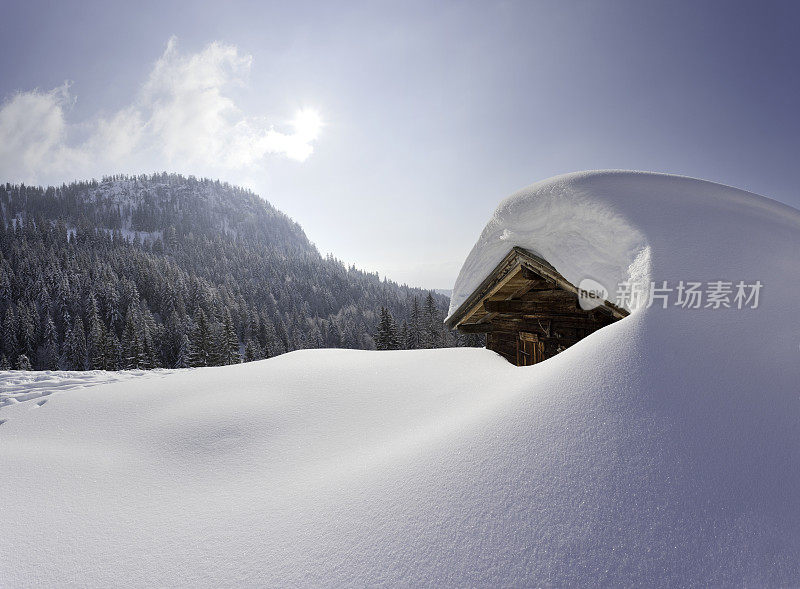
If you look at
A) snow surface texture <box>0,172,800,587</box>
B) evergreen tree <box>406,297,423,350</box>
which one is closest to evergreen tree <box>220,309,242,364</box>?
evergreen tree <box>406,297,423,350</box>

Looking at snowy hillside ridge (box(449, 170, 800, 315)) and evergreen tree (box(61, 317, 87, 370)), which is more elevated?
snowy hillside ridge (box(449, 170, 800, 315))

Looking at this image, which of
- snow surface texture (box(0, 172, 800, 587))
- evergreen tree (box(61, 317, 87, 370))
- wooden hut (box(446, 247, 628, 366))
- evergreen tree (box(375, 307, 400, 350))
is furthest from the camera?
evergreen tree (box(61, 317, 87, 370))

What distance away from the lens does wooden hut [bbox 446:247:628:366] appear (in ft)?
15.8

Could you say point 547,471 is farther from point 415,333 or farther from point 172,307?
point 172,307

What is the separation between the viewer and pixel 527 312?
5832 mm

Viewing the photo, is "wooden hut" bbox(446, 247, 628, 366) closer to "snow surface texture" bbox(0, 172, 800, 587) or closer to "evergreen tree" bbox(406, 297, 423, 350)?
"snow surface texture" bbox(0, 172, 800, 587)

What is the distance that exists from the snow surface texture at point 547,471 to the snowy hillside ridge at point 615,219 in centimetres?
3

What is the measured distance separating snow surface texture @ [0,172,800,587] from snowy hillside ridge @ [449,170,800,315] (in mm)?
29

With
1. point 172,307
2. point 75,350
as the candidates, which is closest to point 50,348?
point 75,350

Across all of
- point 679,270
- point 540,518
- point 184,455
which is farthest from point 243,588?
point 679,270

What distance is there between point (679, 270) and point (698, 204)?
4.49 ft

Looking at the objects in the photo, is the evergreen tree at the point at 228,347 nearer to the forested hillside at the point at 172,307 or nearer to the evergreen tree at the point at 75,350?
the forested hillside at the point at 172,307

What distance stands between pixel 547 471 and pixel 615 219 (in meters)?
2.80

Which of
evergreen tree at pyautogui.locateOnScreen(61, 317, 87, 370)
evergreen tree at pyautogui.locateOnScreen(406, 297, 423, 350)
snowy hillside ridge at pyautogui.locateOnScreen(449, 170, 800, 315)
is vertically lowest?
evergreen tree at pyautogui.locateOnScreen(61, 317, 87, 370)
